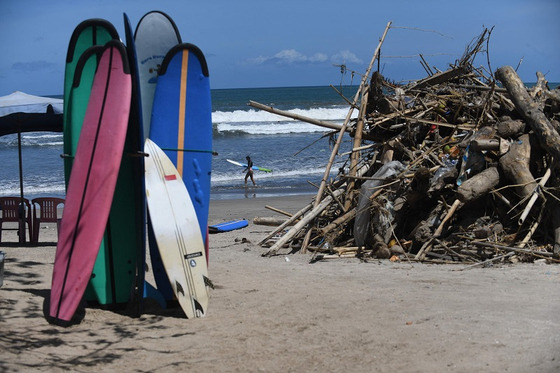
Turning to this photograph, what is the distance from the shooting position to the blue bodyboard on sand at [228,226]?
11984 mm

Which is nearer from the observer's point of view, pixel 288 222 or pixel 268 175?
pixel 288 222

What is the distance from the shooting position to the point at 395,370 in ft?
15.5

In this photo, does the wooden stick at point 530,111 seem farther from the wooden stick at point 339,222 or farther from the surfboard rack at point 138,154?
the surfboard rack at point 138,154

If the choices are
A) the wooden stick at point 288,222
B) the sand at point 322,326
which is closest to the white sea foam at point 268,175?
the wooden stick at point 288,222

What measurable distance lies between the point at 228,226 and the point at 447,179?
4857 millimetres

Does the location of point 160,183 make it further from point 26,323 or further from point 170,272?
point 26,323

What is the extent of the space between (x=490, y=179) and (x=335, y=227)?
214 centimetres

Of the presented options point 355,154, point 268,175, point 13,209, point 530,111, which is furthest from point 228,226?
point 268,175

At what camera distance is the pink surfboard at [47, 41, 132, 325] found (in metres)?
5.80

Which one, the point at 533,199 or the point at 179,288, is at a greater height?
the point at 533,199

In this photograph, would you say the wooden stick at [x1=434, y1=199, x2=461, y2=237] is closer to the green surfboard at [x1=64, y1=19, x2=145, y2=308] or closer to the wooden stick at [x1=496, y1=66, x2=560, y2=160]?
the wooden stick at [x1=496, y1=66, x2=560, y2=160]

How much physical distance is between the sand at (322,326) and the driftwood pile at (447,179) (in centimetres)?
64

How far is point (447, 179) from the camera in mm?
8555

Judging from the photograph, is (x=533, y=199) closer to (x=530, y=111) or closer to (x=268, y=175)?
Result: (x=530, y=111)
